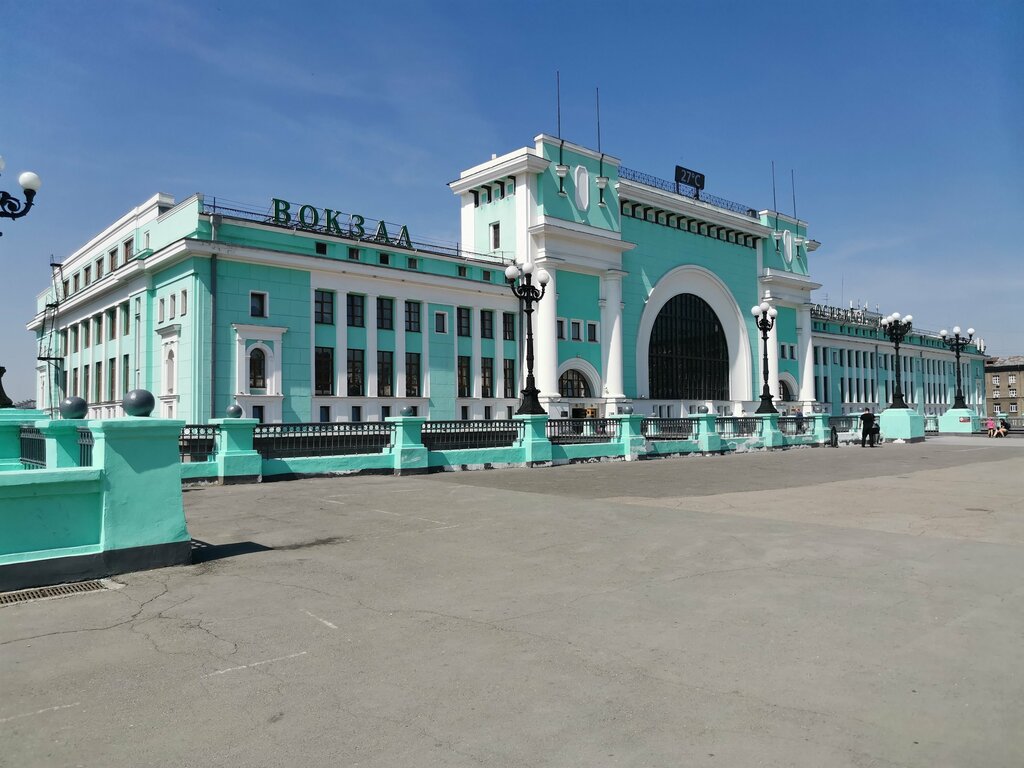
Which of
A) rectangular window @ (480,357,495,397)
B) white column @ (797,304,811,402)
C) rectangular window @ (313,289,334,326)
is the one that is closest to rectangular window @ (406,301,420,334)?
rectangular window @ (313,289,334,326)

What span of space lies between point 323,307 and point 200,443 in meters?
20.8

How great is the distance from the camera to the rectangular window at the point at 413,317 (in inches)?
1569

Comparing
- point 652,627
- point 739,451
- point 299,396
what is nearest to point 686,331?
point 739,451

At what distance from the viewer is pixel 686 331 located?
54.1m

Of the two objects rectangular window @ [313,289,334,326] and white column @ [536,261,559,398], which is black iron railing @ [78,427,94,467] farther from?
white column @ [536,261,559,398]

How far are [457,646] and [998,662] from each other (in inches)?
136

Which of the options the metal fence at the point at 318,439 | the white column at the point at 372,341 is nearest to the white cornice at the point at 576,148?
the white column at the point at 372,341

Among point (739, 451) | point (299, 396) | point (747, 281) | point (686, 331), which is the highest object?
point (747, 281)

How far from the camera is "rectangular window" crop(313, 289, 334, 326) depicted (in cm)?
3644

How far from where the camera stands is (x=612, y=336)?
4688 cm

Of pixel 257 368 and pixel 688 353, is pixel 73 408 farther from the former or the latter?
pixel 688 353

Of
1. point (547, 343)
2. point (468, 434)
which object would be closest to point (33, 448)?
point (468, 434)

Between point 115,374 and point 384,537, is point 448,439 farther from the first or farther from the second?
point 115,374

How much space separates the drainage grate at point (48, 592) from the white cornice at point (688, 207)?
45000mm
